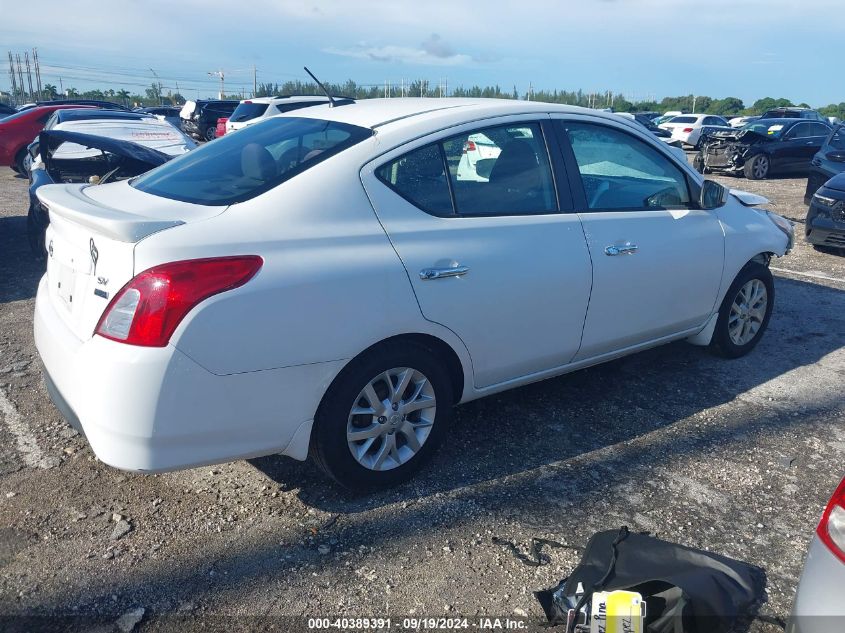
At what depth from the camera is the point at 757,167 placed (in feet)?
55.7

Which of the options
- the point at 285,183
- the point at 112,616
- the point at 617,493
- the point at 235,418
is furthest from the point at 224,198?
the point at 617,493

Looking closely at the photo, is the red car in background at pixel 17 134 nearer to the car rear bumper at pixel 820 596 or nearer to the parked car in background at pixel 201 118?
the parked car in background at pixel 201 118

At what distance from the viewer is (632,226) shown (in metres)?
3.79

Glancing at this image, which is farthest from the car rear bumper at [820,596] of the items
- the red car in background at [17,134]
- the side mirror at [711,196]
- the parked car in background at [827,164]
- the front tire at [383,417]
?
the red car in background at [17,134]

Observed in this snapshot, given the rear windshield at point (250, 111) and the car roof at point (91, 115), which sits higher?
the car roof at point (91, 115)

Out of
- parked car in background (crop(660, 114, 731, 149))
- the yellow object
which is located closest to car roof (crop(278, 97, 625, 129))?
the yellow object

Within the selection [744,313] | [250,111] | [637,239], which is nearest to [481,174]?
[637,239]

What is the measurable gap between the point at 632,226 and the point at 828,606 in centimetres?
239

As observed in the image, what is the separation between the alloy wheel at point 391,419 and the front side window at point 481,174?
0.76m

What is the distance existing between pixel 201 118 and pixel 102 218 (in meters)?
24.6

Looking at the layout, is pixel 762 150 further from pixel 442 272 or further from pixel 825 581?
pixel 825 581

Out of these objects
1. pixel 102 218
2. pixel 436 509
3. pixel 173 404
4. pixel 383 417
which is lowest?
pixel 436 509

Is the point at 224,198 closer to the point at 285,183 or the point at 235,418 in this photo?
the point at 285,183

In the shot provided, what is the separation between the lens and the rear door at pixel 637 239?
12.0ft
